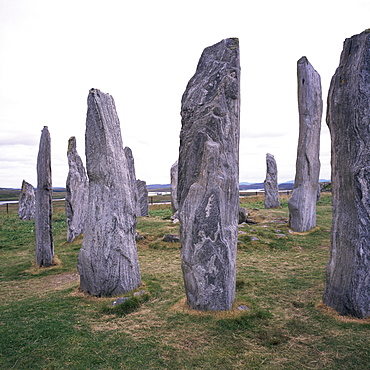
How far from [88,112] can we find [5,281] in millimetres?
5023

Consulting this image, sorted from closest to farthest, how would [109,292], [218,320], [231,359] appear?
1. [231,359]
2. [218,320]
3. [109,292]

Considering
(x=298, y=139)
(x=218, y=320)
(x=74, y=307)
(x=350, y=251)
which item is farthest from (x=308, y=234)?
(x=74, y=307)

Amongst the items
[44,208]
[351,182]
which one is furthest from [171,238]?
[351,182]

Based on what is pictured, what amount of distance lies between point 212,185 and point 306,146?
8619 mm

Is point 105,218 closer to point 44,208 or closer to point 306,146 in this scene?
point 44,208

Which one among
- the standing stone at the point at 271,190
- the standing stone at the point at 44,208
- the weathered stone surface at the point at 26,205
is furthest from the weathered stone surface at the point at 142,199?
the standing stone at the point at 44,208

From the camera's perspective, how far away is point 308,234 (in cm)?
1278

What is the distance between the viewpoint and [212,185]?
5.48m

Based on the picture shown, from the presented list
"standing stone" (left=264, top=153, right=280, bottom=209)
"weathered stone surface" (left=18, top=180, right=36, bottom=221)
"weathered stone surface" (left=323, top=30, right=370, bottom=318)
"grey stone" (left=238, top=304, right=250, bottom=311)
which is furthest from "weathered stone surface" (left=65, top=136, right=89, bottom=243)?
"weathered stone surface" (left=18, top=180, right=36, bottom=221)

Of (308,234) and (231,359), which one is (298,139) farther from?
(231,359)

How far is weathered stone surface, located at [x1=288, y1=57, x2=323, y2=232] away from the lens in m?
12.8

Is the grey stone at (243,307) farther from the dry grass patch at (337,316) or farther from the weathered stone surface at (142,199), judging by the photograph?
the weathered stone surface at (142,199)

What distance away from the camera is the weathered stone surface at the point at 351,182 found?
5156 mm

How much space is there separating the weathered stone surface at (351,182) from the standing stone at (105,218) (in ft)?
12.9
